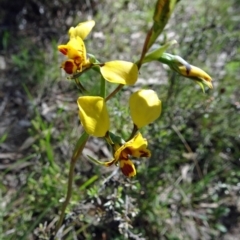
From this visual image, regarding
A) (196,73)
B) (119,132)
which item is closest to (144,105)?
(196,73)

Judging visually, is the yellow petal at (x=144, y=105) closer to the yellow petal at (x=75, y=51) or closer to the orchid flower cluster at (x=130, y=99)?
the orchid flower cluster at (x=130, y=99)

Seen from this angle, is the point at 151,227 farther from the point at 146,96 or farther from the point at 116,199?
the point at 146,96

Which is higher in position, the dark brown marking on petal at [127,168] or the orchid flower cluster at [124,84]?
the orchid flower cluster at [124,84]

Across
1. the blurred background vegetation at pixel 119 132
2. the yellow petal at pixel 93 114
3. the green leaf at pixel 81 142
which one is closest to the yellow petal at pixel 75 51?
the yellow petal at pixel 93 114

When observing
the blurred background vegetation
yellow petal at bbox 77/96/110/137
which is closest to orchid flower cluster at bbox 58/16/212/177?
yellow petal at bbox 77/96/110/137

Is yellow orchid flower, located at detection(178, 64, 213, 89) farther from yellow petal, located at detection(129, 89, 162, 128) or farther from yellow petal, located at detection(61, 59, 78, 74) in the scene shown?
yellow petal, located at detection(61, 59, 78, 74)

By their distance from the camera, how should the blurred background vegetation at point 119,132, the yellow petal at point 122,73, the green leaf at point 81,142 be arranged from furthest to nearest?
the blurred background vegetation at point 119,132 < the green leaf at point 81,142 < the yellow petal at point 122,73
